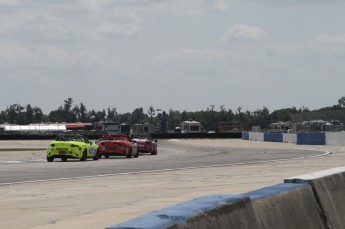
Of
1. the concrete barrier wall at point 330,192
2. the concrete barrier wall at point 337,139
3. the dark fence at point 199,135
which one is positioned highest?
the dark fence at point 199,135

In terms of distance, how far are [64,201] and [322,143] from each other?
164 ft

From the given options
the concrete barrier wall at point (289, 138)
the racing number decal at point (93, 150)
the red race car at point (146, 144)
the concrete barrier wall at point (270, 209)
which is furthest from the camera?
the concrete barrier wall at point (289, 138)

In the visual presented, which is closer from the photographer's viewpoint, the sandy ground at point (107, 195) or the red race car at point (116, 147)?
the sandy ground at point (107, 195)

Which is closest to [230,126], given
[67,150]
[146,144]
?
[146,144]

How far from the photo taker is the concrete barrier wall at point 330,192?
7.52 m

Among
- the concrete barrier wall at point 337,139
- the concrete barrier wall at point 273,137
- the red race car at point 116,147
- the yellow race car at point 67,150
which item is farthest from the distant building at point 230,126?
the yellow race car at point 67,150

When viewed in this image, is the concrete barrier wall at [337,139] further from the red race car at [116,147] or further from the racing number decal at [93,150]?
the racing number decal at [93,150]

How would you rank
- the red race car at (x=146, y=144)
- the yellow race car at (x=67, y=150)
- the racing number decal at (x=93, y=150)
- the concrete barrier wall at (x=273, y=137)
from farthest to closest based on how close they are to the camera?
the concrete barrier wall at (x=273, y=137), the red race car at (x=146, y=144), the racing number decal at (x=93, y=150), the yellow race car at (x=67, y=150)

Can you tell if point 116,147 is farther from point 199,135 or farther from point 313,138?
point 199,135

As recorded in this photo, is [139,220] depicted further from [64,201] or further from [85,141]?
[85,141]

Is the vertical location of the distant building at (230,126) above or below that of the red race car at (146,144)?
above

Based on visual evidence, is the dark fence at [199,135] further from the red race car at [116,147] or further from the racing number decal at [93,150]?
the racing number decal at [93,150]

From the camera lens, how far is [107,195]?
15148 millimetres

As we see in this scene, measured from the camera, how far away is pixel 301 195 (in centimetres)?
701
